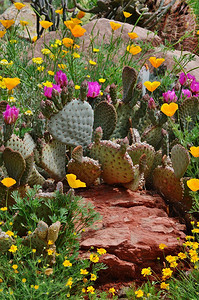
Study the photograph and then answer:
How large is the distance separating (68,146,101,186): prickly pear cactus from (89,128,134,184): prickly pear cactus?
6 centimetres

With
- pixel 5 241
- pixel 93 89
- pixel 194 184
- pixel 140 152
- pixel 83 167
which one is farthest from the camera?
pixel 93 89

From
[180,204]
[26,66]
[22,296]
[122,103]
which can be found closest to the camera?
[22,296]

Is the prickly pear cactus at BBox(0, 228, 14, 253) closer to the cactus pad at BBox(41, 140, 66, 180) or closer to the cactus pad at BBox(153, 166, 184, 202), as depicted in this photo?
the cactus pad at BBox(41, 140, 66, 180)

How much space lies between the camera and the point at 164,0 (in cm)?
725

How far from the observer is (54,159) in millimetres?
3154

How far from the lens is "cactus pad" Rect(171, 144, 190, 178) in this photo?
2.91 metres

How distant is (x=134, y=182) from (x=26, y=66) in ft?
8.54

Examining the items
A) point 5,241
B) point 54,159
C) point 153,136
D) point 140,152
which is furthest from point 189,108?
point 5,241

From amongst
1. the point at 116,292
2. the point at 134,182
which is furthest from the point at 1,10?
the point at 116,292

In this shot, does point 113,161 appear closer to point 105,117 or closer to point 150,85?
point 105,117

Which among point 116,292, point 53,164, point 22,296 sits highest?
point 53,164

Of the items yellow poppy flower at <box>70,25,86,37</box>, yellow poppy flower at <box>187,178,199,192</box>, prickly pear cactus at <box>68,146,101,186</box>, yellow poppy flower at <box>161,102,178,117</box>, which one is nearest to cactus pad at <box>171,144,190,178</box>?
yellow poppy flower at <box>161,102,178,117</box>

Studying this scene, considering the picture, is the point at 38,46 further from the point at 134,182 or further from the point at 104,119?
the point at 134,182

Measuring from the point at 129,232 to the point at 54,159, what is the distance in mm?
762
